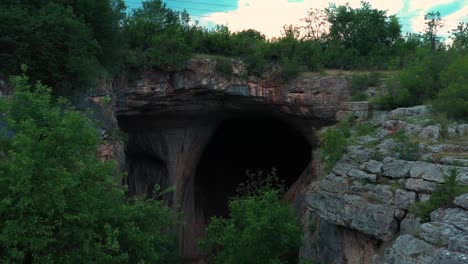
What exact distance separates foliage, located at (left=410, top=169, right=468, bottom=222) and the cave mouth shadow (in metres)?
15.9

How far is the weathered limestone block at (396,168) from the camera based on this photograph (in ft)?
25.7

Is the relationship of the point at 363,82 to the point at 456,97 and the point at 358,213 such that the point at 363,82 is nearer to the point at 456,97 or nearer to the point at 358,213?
the point at 456,97

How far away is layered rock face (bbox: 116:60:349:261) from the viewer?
57.1 feet

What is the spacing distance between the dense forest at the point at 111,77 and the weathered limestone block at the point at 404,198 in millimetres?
3194

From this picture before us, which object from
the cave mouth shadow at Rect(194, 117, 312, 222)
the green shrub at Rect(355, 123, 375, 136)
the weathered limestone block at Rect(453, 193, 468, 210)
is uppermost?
the green shrub at Rect(355, 123, 375, 136)

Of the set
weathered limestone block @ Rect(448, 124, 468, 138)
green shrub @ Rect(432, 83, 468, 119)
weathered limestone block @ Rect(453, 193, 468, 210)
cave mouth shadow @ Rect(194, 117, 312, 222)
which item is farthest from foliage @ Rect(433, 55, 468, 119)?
cave mouth shadow @ Rect(194, 117, 312, 222)

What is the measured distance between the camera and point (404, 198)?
7.35 meters

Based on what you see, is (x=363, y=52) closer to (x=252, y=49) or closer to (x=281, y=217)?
(x=252, y=49)

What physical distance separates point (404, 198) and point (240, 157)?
59.7 feet

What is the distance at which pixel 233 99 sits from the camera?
1836cm

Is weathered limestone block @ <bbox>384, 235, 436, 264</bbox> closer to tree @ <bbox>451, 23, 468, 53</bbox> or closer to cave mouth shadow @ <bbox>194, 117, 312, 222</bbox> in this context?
tree @ <bbox>451, 23, 468, 53</bbox>

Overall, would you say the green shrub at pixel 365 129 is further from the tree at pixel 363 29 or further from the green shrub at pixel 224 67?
the tree at pixel 363 29

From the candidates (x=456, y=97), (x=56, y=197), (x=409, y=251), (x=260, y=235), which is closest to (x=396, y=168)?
(x=409, y=251)

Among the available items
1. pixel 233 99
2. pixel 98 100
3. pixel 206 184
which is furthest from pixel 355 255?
pixel 206 184
